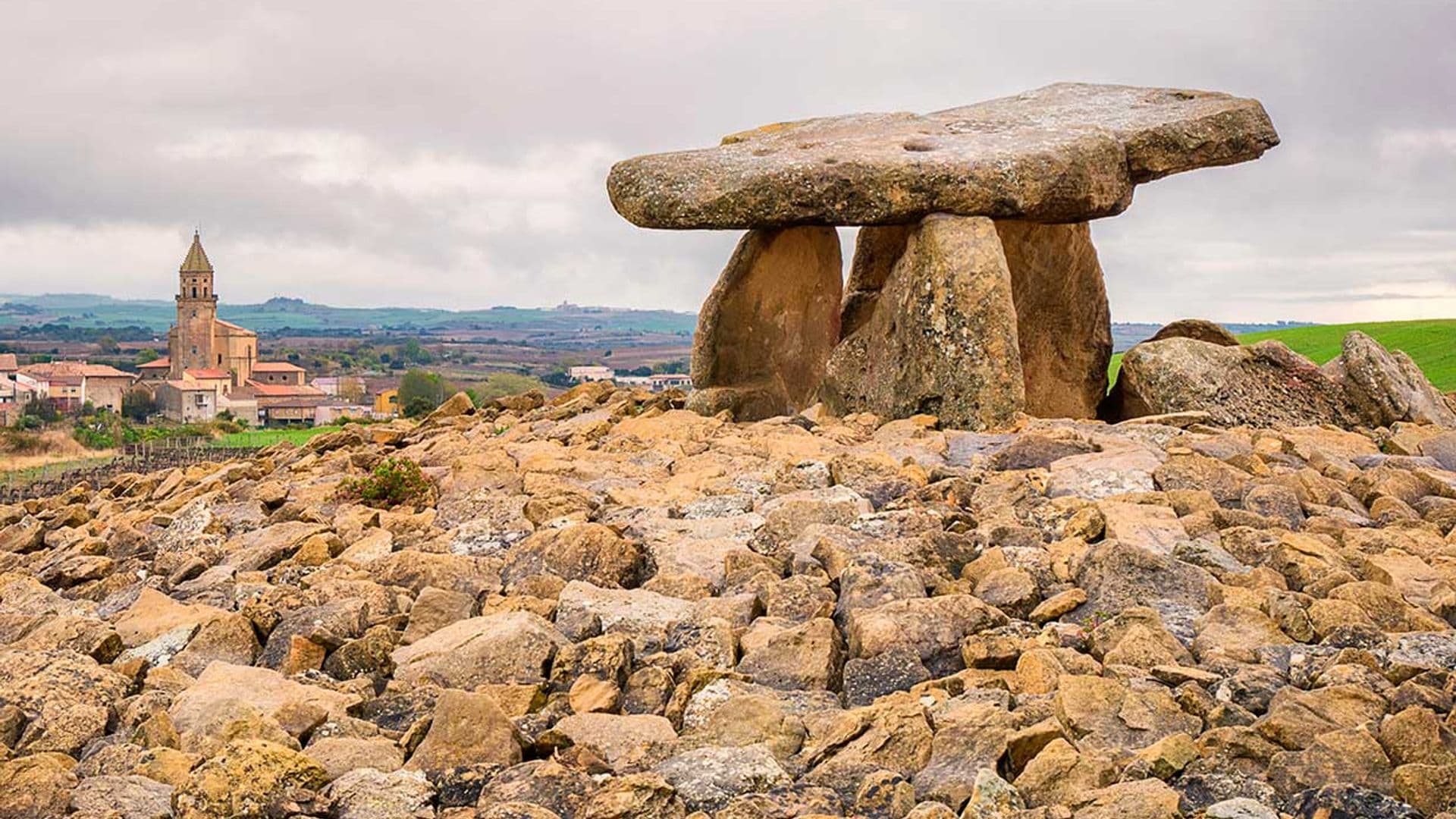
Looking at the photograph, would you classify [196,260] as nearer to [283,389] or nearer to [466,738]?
[283,389]

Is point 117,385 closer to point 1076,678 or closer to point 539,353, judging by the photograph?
point 539,353

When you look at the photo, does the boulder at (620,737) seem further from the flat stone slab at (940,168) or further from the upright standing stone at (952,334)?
the flat stone slab at (940,168)

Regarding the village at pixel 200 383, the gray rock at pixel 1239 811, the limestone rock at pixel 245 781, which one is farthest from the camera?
the village at pixel 200 383

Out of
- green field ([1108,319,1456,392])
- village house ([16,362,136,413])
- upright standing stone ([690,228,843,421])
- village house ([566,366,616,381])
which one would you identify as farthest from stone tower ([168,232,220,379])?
upright standing stone ([690,228,843,421])

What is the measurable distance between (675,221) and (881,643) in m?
9.57

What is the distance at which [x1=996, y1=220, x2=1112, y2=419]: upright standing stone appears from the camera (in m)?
20.7

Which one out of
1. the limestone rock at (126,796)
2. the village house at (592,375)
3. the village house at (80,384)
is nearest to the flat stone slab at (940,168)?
the village house at (592,375)

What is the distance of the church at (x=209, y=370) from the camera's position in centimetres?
7406

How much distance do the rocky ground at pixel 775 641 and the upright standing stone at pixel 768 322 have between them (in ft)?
14.9

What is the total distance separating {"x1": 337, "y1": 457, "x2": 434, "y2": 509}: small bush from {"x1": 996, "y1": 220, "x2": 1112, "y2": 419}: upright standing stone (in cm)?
903

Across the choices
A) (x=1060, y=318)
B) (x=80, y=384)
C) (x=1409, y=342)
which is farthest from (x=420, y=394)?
(x=80, y=384)

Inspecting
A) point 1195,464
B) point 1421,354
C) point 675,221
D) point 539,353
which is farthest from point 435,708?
point 539,353

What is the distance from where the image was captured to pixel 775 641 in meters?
9.68

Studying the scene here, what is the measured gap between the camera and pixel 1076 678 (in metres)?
8.73
